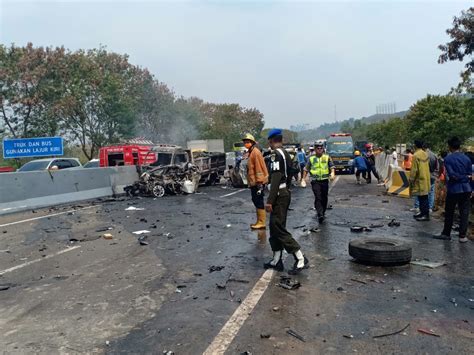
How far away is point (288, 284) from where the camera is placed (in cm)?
551

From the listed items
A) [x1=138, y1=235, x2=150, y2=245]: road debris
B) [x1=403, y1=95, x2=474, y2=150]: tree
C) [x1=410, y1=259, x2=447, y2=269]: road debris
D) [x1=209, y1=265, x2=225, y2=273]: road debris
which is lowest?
[x1=410, y1=259, x2=447, y2=269]: road debris

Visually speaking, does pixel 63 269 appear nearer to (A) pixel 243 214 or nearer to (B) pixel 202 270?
(B) pixel 202 270

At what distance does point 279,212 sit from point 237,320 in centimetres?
228

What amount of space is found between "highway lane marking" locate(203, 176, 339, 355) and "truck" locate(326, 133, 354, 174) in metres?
25.5

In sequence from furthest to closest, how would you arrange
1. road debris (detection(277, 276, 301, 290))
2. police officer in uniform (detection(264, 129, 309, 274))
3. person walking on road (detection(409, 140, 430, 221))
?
person walking on road (detection(409, 140, 430, 221)), police officer in uniform (detection(264, 129, 309, 274)), road debris (detection(277, 276, 301, 290))

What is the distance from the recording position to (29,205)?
14531mm

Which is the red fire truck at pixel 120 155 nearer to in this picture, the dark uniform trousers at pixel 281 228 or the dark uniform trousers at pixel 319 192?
the dark uniform trousers at pixel 319 192

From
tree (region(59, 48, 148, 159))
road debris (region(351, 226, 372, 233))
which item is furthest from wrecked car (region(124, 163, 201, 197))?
tree (region(59, 48, 148, 159))

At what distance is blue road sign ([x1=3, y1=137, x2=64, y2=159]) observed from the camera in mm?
18828

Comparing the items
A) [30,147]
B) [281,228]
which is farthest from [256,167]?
[30,147]

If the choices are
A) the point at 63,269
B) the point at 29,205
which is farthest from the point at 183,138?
the point at 63,269

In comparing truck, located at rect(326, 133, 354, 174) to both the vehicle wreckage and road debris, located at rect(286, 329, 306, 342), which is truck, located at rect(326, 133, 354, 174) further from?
road debris, located at rect(286, 329, 306, 342)

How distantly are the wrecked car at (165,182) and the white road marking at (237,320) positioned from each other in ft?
40.0

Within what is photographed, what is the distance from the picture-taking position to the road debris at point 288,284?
540cm
